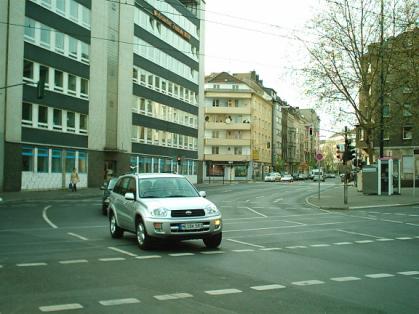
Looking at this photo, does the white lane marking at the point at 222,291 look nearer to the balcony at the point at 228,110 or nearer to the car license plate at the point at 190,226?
the car license plate at the point at 190,226

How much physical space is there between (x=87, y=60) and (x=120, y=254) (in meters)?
38.4

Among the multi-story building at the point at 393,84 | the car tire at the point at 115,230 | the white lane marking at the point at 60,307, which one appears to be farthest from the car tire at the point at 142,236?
the multi-story building at the point at 393,84

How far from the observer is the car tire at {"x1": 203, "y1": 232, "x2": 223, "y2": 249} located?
12.4 metres

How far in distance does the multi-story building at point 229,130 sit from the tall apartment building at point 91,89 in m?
29.6

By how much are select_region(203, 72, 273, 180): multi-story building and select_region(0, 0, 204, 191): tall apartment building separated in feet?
97.0

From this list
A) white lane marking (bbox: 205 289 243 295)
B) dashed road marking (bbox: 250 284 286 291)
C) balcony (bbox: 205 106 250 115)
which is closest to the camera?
white lane marking (bbox: 205 289 243 295)

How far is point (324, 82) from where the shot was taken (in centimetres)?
4322

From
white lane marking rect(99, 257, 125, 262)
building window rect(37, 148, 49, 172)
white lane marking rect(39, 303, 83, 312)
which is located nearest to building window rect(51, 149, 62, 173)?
building window rect(37, 148, 49, 172)

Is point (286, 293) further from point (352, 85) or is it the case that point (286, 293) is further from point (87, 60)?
point (87, 60)

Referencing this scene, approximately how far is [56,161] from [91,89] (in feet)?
25.1

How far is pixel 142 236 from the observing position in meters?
12.2

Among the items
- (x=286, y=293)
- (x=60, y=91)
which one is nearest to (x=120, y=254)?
(x=286, y=293)

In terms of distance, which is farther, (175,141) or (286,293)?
(175,141)

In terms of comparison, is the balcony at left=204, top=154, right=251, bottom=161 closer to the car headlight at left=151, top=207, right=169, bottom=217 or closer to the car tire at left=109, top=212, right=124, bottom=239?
the car tire at left=109, top=212, right=124, bottom=239
